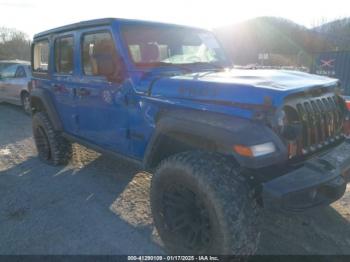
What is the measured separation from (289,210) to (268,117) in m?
0.65

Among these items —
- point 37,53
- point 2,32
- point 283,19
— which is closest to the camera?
point 37,53

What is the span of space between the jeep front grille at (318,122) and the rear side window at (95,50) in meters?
1.80

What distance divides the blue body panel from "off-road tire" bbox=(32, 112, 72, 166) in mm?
332

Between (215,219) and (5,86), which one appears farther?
(5,86)

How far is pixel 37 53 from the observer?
5234mm

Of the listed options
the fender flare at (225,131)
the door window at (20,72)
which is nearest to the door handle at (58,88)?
the fender flare at (225,131)

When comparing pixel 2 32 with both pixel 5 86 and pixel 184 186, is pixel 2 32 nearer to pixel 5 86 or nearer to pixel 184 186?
pixel 5 86

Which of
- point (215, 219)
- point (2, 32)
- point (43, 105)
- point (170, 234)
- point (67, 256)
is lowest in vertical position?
point (67, 256)

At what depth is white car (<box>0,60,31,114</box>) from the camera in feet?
31.5

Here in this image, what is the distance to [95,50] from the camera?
11.8 feet

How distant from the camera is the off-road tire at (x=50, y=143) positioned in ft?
15.9

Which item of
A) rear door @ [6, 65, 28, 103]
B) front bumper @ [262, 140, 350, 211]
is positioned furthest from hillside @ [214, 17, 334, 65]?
front bumper @ [262, 140, 350, 211]

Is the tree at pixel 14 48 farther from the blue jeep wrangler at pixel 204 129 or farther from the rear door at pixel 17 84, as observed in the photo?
the blue jeep wrangler at pixel 204 129

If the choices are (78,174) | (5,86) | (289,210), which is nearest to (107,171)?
(78,174)
